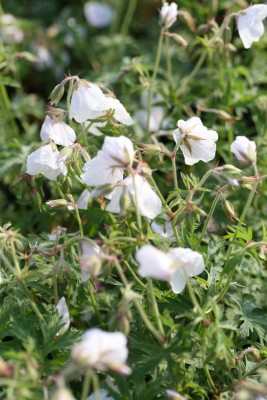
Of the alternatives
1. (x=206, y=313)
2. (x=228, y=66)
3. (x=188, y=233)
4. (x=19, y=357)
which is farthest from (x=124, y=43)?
(x=19, y=357)

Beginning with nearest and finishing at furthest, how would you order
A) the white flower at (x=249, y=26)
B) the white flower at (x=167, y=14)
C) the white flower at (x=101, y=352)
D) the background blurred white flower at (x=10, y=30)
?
1. the white flower at (x=101, y=352)
2. the white flower at (x=249, y=26)
3. the white flower at (x=167, y=14)
4. the background blurred white flower at (x=10, y=30)

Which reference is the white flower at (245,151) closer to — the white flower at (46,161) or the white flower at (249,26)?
the white flower at (46,161)

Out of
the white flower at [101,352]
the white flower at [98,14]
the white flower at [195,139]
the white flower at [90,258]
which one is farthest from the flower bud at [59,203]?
the white flower at [98,14]

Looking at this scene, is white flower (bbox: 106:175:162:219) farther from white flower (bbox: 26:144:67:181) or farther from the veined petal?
white flower (bbox: 26:144:67:181)

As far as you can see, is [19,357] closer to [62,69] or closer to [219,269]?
[219,269]

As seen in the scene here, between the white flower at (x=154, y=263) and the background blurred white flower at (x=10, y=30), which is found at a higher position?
the white flower at (x=154, y=263)

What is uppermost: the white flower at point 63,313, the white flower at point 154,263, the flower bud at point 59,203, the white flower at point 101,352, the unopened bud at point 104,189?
the unopened bud at point 104,189

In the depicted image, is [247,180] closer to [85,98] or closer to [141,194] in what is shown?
[141,194]

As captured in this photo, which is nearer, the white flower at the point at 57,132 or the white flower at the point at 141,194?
the white flower at the point at 141,194
